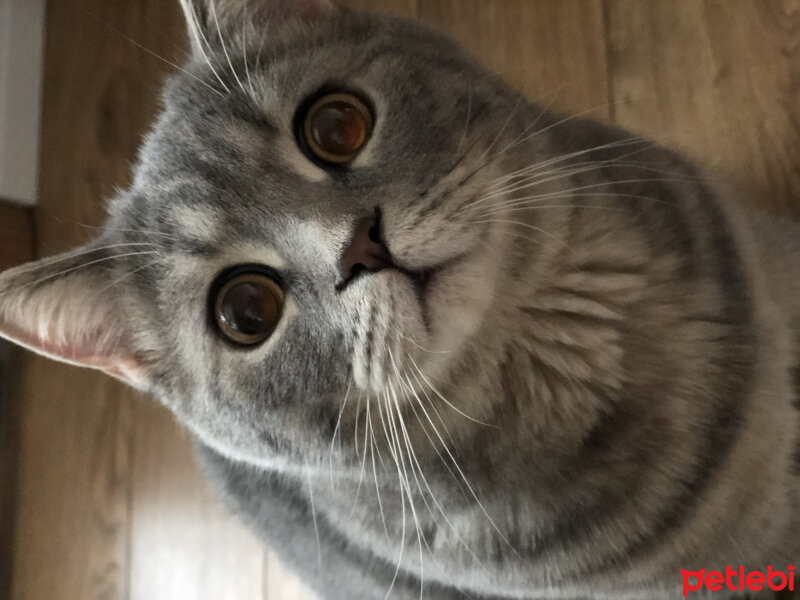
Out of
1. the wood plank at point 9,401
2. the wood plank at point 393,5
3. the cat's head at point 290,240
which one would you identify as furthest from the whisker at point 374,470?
Answer: the wood plank at point 9,401

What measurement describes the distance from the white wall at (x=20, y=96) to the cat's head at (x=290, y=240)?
3.93 ft

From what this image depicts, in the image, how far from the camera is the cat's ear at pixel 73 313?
86cm

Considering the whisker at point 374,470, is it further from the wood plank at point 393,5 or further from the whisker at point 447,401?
the wood plank at point 393,5

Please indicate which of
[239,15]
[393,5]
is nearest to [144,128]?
[393,5]

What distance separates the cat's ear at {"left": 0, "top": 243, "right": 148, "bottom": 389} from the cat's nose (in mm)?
361

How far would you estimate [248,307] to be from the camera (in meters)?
0.82

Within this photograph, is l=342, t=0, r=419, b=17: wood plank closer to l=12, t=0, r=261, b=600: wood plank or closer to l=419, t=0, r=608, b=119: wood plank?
l=419, t=0, r=608, b=119: wood plank

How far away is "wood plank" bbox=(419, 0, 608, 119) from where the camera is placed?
1.52m

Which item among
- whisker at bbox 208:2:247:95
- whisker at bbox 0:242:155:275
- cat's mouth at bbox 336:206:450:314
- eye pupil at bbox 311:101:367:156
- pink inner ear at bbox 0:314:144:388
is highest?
whisker at bbox 208:2:247:95

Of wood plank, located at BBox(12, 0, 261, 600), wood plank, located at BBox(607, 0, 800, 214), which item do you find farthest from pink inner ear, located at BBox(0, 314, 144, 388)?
wood plank, located at BBox(607, 0, 800, 214)

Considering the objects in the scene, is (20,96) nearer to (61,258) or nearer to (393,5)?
(393,5)

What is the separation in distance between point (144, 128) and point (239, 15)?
1.05m

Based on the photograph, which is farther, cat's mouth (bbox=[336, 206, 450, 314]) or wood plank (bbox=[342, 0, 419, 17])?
wood plank (bbox=[342, 0, 419, 17])

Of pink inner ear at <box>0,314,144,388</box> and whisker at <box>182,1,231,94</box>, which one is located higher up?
whisker at <box>182,1,231,94</box>
